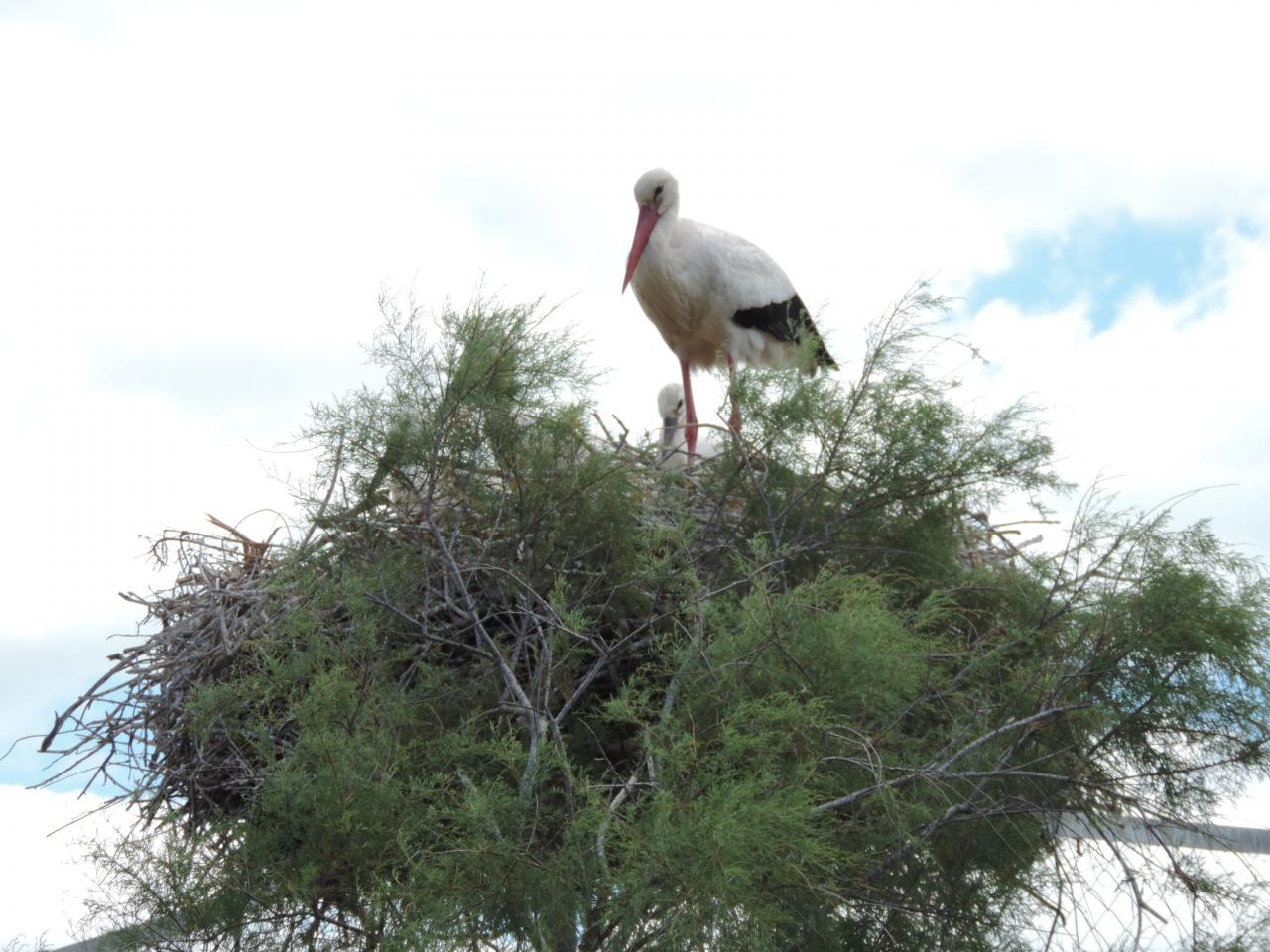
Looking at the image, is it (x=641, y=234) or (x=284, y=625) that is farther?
(x=641, y=234)

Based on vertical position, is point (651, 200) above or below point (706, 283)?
above

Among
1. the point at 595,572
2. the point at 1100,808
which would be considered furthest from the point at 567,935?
the point at 1100,808

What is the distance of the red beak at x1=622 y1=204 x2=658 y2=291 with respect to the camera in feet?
19.7

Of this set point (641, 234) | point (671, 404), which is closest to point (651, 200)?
point (641, 234)

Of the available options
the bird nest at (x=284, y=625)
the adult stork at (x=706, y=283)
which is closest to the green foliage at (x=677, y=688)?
the bird nest at (x=284, y=625)

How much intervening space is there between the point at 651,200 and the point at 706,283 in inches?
18.9

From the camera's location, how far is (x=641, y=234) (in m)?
6.02

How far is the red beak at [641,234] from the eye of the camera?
236 inches

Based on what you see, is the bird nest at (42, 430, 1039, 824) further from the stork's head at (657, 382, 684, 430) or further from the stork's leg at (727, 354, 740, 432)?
the stork's head at (657, 382, 684, 430)

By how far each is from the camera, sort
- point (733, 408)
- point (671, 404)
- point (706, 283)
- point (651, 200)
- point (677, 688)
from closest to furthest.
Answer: point (677, 688)
point (733, 408)
point (706, 283)
point (651, 200)
point (671, 404)

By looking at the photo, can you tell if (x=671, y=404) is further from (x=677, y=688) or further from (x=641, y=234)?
(x=677, y=688)

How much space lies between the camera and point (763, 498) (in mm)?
3500

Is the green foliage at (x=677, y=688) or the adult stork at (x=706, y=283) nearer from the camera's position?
the green foliage at (x=677, y=688)

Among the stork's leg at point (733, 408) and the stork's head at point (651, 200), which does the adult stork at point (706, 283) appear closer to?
the stork's head at point (651, 200)
